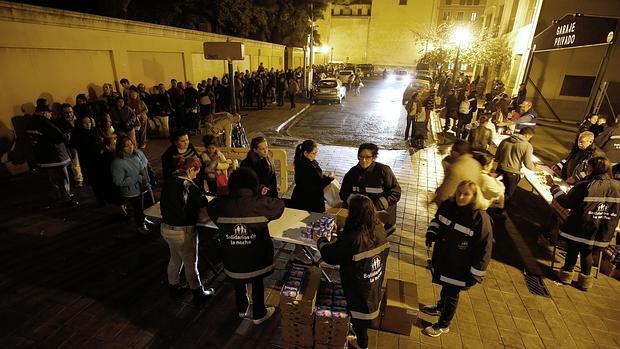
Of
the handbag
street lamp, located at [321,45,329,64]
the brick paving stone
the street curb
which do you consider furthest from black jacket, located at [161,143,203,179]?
street lamp, located at [321,45,329,64]

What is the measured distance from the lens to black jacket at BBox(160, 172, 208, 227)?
3633mm

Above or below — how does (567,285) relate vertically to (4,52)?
below

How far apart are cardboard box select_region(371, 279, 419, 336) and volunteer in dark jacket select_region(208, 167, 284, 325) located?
56.7 inches

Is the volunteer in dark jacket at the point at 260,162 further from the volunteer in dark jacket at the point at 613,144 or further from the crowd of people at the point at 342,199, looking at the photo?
the volunteer in dark jacket at the point at 613,144

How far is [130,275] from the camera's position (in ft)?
15.7

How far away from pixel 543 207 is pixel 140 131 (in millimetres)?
10896

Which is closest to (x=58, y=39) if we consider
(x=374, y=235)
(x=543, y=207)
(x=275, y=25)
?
(x=374, y=235)

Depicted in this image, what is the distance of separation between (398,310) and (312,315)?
1091mm

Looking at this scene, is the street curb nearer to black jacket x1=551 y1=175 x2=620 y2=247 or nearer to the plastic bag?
the plastic bag

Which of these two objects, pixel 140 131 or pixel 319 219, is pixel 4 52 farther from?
pixel 319 219

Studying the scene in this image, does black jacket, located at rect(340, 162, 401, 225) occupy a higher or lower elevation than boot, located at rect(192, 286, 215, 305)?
higher

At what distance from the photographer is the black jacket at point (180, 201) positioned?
3.63 m

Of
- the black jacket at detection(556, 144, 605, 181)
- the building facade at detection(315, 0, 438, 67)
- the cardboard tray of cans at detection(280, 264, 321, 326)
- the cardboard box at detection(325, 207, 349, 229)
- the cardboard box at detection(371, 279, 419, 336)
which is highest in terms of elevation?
the building facade at detection(315, 0, 438, 67)

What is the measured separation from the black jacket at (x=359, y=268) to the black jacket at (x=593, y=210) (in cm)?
320
